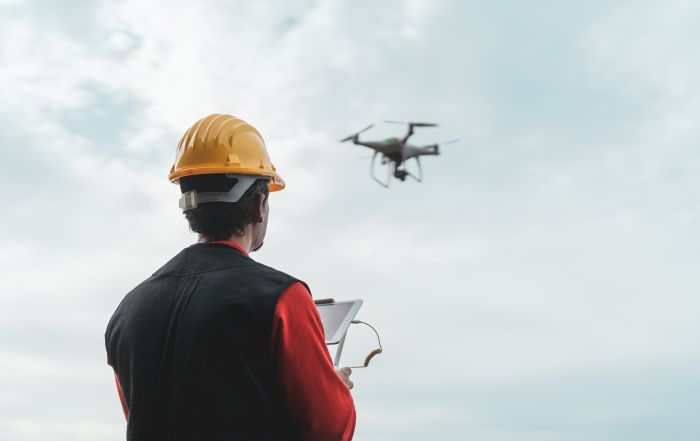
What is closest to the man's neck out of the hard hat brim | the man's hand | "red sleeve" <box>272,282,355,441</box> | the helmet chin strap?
the helmet chin strap

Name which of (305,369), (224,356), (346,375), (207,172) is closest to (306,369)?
(305,369)

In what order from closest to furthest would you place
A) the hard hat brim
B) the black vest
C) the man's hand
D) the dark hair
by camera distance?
the black vest, the dark hair, the man's hand, the hard hat brim

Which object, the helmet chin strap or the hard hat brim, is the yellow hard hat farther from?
the helmet chin strap

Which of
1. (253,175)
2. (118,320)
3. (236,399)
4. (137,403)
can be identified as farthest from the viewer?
(253,175)

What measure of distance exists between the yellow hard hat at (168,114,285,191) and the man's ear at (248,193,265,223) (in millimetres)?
169

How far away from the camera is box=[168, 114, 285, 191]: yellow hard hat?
396 centimetres

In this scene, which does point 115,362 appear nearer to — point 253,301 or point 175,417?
point 175,417

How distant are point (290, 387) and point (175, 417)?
502 mm

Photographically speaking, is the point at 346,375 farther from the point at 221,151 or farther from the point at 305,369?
the point at 221,151

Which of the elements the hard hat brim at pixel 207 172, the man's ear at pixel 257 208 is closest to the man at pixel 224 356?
the man's ear at pixel 257 208

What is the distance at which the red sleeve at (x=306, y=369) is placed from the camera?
127 inches

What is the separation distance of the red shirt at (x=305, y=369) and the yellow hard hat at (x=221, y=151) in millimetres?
947

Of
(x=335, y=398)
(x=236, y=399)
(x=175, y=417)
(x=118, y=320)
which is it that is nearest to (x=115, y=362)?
(x=118, y=320)

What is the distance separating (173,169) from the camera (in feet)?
13.5
